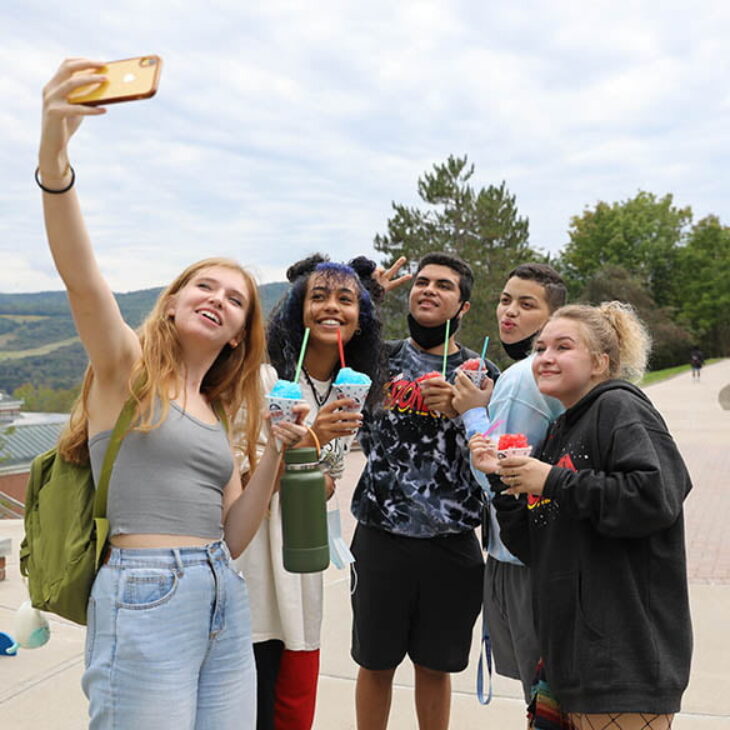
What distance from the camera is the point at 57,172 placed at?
5.62ft

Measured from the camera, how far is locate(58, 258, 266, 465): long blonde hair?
2.03 meters

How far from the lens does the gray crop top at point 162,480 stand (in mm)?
2002

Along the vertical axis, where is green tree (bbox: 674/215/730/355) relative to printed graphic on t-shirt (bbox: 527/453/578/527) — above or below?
above

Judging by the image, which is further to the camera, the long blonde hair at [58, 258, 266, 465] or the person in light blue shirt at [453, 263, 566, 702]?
the person in light blue shirt at [453, 263, 566, 702]

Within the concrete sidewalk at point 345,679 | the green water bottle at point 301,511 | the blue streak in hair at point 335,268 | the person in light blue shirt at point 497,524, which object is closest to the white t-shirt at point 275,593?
the green water bottle at point 301,511

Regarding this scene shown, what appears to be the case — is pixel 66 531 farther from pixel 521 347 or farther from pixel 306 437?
pixel 521 347

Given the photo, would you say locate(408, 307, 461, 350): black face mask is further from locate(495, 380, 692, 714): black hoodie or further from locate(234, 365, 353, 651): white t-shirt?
locate(495, 380, 692, 714): black hoodie

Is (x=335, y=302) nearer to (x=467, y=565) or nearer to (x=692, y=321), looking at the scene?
(x=467, y=565)

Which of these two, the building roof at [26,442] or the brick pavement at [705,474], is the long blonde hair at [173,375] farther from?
the building roof at [26,442]

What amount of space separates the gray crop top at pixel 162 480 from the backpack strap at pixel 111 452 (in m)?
0.01

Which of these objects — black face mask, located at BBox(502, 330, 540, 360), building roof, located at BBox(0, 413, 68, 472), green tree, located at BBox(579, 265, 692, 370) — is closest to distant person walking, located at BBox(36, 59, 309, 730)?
black face mask, located at BBox(502, 330, 540, 360)

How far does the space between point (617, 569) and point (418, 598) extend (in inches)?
44.9

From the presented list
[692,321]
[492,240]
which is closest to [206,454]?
[492,240]

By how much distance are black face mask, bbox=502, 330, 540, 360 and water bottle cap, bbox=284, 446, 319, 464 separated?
124 cm
